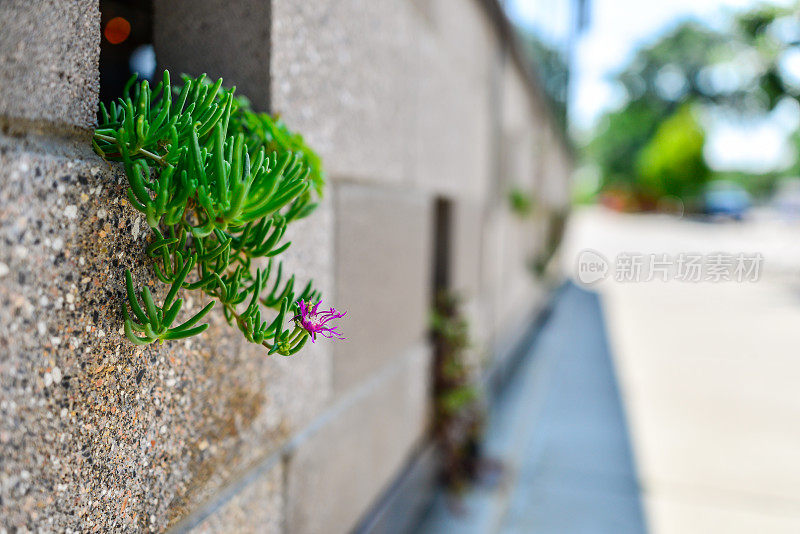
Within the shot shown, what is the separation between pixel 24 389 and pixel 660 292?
12.2 meters

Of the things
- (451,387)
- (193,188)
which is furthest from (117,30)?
(451,387)

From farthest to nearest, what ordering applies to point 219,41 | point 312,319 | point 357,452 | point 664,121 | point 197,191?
point 664,121 < point 357,452 < point 219,41 < point 312,319 < point 197,191

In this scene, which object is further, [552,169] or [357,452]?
[552,169]

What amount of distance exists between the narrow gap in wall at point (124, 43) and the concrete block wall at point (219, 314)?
0.47 feet

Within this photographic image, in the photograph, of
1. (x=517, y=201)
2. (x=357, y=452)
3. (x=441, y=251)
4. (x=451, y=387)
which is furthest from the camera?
(x=517, y=201)

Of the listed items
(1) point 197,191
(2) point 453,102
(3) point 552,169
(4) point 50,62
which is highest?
(3) point 552,169

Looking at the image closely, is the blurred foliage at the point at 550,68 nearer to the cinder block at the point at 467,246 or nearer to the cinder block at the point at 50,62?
the cinder block at the point at 467,246

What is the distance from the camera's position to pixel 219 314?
141cm

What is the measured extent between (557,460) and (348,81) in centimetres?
283

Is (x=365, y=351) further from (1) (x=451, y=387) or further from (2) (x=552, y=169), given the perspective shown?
(2) (x=552, y=169)

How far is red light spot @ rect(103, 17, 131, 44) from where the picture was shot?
5.01 feet

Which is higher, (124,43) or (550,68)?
(550,68)

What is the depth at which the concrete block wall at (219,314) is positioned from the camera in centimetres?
91

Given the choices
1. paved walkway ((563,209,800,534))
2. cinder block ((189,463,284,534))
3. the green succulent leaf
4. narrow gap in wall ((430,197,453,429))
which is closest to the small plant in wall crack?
the green succulent leaf
